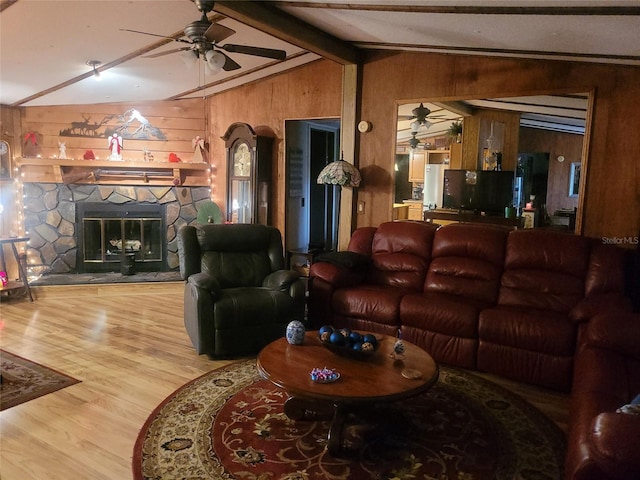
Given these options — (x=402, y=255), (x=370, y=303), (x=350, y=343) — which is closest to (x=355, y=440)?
(x=350, y=343)

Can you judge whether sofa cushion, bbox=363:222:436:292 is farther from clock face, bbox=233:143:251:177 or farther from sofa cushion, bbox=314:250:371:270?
clock face, bbox=233:143:251:177

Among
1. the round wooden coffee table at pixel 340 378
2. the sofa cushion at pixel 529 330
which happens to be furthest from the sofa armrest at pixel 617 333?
the round wooden coffee table at pixel 340 378

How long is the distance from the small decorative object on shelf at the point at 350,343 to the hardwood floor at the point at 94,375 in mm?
1122

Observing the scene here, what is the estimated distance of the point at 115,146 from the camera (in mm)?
6051

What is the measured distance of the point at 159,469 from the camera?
2.13 meters

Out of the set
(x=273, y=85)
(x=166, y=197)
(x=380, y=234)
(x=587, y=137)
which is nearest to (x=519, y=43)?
(x=587, y=137)

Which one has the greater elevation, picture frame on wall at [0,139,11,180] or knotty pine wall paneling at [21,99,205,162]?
knotty pine wall paneling at [21,99,205,162]

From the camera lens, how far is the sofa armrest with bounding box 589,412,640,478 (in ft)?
4.17

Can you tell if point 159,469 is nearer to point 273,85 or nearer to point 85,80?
point 85,80

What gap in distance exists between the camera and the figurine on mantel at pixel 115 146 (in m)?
6.04

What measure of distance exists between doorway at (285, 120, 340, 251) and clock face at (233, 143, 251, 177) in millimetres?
498

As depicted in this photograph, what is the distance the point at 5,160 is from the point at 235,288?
390 cm

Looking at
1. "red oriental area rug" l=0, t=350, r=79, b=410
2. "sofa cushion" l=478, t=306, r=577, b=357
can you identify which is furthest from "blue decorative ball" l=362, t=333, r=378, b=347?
"red oriental area rug" l=0, t=350, r=79, b=410

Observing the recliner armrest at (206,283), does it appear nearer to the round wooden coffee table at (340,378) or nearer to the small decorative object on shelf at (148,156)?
the round wooden coffee table at (340,378)
